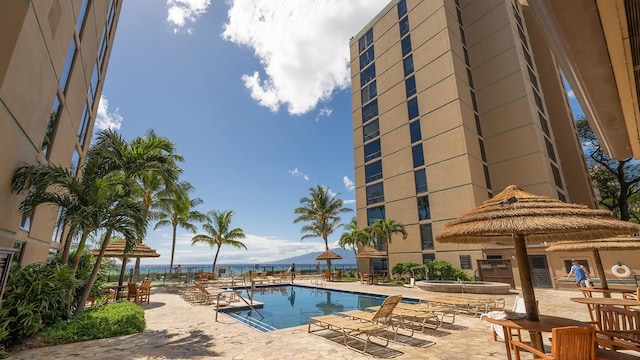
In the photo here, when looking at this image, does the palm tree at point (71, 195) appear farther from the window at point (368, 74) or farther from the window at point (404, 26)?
the window at point (404, 26)

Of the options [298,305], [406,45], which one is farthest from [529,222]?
[406,45]

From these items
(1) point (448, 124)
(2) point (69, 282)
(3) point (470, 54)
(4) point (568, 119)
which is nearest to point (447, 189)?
(1) point (448, 124)

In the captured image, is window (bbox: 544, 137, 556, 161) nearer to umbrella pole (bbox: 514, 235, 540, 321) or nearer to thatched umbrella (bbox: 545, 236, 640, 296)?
thatched umbrella (bbox: 545, 236, 640, 296)

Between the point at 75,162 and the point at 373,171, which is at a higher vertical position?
the point at 373,171

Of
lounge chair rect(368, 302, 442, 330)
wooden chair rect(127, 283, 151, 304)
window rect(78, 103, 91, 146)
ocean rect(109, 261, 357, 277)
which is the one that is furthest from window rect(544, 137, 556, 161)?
window rect(78, 103, 91, 146)

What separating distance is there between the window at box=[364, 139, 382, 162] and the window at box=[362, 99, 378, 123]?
10.7 feet

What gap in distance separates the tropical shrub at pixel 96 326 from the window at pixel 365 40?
35.9 m

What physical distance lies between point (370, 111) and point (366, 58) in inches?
297

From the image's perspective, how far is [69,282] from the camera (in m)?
7.66

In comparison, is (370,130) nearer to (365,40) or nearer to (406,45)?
(406,45)

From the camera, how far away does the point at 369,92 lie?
111 feet

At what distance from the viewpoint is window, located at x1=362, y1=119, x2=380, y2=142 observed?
3164cm

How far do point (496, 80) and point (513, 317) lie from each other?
27.7m

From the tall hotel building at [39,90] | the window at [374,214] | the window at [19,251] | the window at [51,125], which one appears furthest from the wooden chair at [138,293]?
the window at [374,214]
